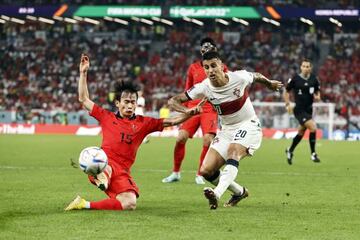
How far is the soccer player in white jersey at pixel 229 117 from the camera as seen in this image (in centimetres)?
983

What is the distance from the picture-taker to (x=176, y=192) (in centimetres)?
1205

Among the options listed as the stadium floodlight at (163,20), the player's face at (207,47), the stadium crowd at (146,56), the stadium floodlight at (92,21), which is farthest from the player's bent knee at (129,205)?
the stadium floodlight at (92,21)

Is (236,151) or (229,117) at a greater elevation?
(229,117)

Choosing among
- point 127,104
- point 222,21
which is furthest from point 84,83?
point 222,21

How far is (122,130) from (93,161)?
3.00ft

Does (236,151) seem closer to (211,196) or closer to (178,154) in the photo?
(211,196)

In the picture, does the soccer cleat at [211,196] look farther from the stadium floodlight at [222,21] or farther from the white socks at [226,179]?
the stadium floodlight at [222,21]

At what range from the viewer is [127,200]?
31.1ft

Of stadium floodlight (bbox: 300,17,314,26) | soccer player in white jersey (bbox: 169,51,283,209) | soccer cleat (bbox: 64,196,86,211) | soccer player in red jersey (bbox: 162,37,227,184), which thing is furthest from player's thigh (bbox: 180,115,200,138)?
stadium floodlight (bbox: 300,17,314,26)

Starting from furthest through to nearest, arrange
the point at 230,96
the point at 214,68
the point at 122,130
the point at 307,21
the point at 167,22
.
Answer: the point at 167,22, the point at 307,21, the point at 230,96, the point at 122,130, the point at 214,68

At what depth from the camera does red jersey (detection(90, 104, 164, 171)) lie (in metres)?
9.89

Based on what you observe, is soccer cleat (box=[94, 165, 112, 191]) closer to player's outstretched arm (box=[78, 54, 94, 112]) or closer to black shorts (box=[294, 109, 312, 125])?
player's outstretched arm (box=[78, 54, 94, 112])

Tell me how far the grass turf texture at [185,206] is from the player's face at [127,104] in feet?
3.73

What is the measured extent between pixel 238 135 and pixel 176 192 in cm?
221
